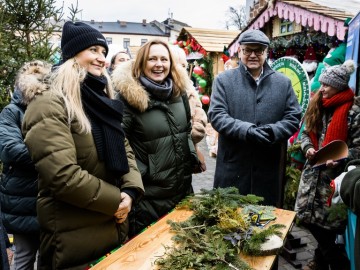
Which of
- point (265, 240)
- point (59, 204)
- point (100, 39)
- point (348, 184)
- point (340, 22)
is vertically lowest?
point (265, 240)

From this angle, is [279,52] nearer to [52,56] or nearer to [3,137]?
[52,56]

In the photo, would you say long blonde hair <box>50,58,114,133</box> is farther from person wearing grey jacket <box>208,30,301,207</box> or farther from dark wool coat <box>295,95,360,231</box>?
dark wool coat <box>295,95,360,231</box>

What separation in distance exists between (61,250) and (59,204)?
0.25m

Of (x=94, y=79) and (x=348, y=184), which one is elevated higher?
(x=94, y=79)

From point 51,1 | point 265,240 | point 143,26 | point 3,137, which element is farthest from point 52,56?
point 143,26

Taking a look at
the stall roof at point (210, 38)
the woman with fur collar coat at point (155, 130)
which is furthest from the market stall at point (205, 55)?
the woman with fur collar coat at point (155, 130)

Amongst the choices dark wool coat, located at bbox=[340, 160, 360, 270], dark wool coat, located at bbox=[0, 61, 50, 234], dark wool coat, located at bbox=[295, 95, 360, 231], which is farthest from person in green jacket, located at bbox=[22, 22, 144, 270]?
dark wool coat, located at bbox=[295, 95, 360, 231]

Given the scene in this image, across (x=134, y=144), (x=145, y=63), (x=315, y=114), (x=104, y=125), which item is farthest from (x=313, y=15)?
(x=104, y=125)

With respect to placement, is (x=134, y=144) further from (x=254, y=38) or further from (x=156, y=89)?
(x=254, y=38)

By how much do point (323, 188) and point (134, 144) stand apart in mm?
1806

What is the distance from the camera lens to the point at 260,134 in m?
2.85

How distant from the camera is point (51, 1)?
4035mm

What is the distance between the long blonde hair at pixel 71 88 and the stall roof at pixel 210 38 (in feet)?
39.4

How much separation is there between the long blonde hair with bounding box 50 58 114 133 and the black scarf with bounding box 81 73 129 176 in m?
0.06
